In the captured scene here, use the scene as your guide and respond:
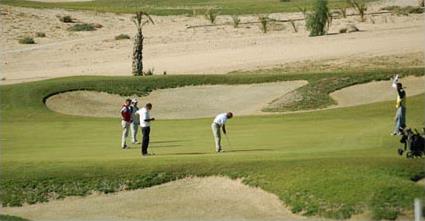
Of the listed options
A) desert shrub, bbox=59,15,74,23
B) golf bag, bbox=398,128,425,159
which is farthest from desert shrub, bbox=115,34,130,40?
golf bag, bbox=398,128,425,159

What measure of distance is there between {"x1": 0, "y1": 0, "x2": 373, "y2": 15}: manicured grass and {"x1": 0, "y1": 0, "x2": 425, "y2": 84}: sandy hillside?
366 inches

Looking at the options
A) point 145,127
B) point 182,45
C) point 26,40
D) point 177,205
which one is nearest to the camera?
point 177,205

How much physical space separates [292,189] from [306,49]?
159 feet

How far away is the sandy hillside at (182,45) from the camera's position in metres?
67.8

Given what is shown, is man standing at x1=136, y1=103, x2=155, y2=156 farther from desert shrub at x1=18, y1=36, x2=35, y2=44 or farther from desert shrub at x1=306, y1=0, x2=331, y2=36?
desert shrub at x1=18, y1=36, x2=35, y2=44

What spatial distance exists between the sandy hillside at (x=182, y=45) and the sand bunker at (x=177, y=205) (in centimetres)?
3548

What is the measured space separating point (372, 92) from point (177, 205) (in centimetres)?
2298

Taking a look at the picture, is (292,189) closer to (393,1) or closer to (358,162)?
(358,162)

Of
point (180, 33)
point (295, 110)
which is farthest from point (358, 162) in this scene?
point (180, 33)

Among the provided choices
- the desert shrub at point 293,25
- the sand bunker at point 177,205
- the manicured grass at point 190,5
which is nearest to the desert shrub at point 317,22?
the desert shrub at point 293,25

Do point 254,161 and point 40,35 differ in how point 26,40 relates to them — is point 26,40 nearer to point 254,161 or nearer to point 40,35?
point 40,35

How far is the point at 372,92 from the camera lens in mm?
45469

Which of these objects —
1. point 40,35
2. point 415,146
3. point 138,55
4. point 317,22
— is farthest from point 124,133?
point 40,35

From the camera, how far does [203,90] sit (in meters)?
47.9
